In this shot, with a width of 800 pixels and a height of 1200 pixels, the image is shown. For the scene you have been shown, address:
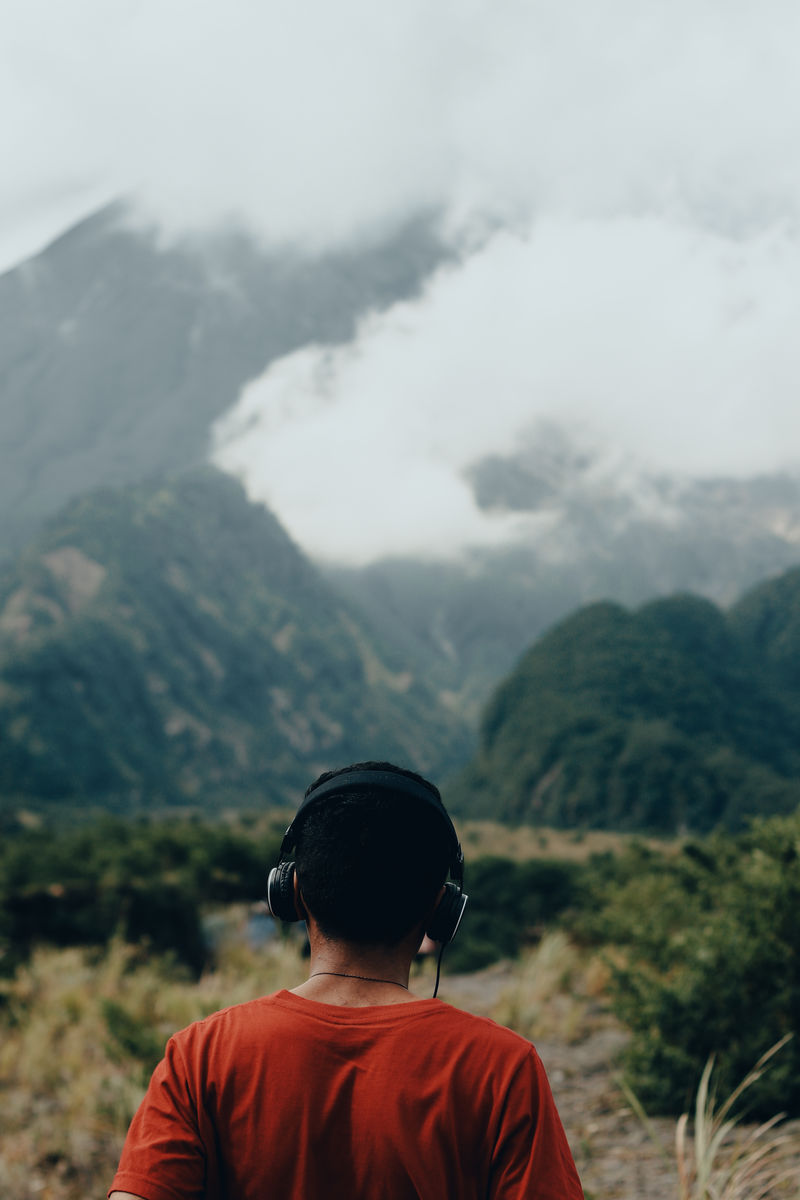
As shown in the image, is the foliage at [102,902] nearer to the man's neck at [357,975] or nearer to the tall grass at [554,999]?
the tall grass at [554,999]

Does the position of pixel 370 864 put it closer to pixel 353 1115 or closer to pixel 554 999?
pixel 353 1115

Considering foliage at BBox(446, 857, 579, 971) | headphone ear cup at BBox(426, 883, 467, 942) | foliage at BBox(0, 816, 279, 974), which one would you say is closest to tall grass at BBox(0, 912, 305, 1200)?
foliage at BBox(0, 816, 279, 974)

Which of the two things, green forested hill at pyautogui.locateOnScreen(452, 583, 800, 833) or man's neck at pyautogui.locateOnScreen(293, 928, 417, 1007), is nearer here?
man's neck at pyautogui.locateOnScreen(293, 928, 417, 1007)

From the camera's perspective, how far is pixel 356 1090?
75.3 inches

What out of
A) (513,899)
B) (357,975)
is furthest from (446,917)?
(513,899)

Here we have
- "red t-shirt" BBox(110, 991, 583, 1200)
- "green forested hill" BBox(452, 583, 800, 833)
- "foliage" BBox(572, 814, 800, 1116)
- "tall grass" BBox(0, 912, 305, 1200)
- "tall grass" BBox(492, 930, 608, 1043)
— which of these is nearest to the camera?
"red t-shirt" BBox(110, 991, 583, 1200)

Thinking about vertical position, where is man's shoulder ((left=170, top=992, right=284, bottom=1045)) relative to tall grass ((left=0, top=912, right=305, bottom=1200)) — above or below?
above

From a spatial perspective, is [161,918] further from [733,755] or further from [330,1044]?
[733,755]

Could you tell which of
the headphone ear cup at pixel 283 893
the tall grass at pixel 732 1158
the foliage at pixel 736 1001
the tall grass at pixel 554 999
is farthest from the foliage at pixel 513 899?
the headphone ear cup at pixel 283 893

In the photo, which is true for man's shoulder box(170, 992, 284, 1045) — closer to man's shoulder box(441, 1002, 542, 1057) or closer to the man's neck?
the man's neck

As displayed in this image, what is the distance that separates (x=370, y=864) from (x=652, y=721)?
137141mm

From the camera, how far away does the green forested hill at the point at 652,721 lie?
11788 cm

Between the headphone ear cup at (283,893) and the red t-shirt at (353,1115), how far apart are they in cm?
39

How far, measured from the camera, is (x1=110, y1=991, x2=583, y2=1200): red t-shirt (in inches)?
74.2
